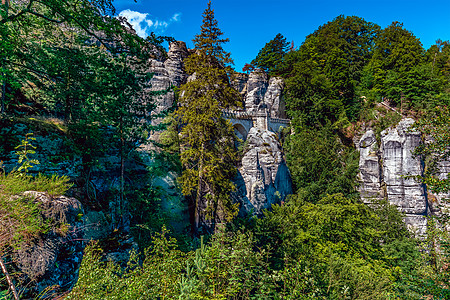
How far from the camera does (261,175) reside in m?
17.4

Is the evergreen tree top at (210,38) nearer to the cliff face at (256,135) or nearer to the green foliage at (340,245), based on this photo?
the cliff face at (256,135)

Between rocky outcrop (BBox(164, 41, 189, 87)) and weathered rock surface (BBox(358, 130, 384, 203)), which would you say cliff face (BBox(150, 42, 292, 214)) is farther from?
weathered rock surface (BBox(358, 130, 384, 203))

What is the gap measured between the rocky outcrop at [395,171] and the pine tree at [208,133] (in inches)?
636

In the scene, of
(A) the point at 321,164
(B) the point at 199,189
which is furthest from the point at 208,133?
(A) the point at 321,164

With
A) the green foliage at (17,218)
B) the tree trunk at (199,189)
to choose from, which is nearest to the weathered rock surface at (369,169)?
the tree trunk at (199,189)

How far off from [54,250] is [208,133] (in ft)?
28.1

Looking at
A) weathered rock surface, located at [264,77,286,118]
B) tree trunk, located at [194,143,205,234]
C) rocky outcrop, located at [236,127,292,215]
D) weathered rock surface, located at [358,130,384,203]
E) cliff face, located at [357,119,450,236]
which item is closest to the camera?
tree trunk, located at [194,143,205,234]

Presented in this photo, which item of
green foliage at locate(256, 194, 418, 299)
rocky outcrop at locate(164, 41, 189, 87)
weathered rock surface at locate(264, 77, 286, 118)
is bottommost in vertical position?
green foliage at locate(256, 194, 418, 299)

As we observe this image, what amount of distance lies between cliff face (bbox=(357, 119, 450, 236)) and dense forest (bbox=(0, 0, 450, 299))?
155cm

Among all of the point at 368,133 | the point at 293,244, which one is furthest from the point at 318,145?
the point at 293,244

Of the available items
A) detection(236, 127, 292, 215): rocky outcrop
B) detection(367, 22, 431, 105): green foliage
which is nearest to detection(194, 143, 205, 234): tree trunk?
detection(236, 127, 292, 215): rocky outcrop

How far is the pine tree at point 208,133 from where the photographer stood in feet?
35.1

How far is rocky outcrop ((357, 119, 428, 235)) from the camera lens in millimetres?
19203

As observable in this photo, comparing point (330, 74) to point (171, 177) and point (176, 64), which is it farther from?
point (171, 177)
